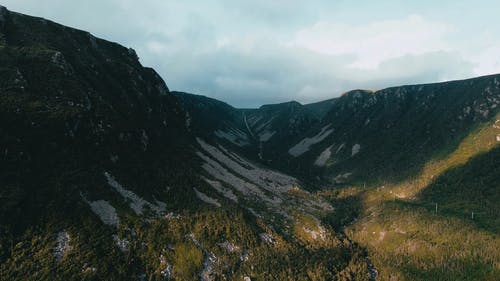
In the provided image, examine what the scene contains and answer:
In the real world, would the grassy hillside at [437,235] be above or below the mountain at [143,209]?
below

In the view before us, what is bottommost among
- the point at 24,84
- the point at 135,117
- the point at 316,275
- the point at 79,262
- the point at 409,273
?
the point at 409,273

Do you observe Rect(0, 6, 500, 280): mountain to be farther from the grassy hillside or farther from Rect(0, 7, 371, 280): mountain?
the grassy hillside

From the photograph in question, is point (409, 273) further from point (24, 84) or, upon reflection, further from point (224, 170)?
point (24, 84)

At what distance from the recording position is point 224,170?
189625mm

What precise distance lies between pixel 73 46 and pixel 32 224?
118 metres

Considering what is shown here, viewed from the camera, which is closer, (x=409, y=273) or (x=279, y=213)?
(x=409, y=273)

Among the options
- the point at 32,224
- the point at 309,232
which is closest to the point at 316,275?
the point at 309,232

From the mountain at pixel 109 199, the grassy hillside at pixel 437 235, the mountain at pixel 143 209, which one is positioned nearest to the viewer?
the mountain at pixel 109 199

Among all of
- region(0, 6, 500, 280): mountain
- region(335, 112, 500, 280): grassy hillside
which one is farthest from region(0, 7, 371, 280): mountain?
region(335, 112, 500, 280): grassy hillside

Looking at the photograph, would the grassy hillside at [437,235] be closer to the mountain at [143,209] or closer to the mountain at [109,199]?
the mountain at [143,209]

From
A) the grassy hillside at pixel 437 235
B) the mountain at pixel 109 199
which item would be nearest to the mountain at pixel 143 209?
the mountain at pixel 109 199

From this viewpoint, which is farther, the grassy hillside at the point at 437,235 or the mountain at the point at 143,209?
the grassy hillside at the point at 437,235

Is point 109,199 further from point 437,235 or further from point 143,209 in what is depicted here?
point 437,235

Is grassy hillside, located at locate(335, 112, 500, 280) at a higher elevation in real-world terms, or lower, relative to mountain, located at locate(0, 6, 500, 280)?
lower
